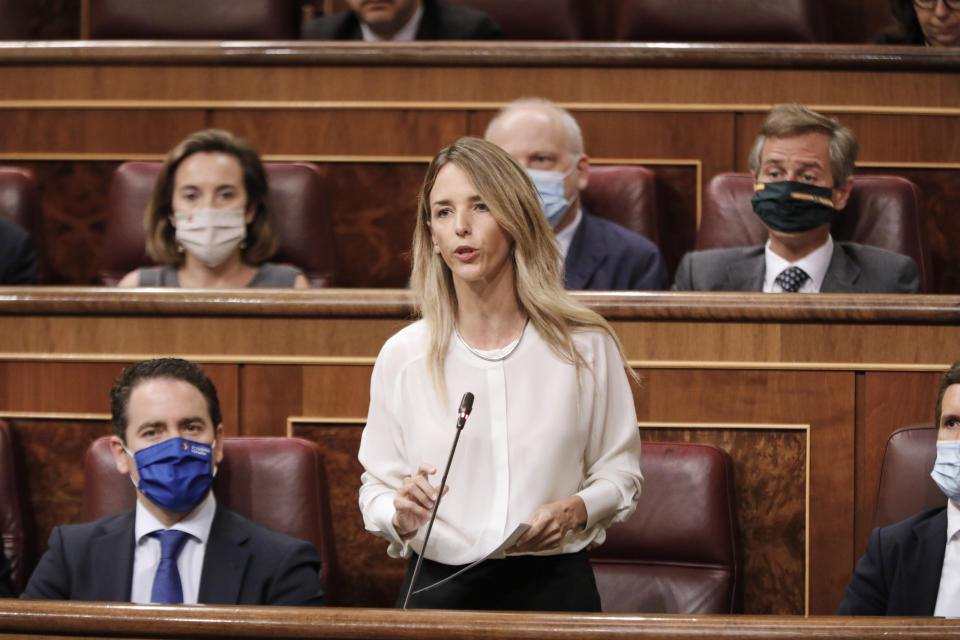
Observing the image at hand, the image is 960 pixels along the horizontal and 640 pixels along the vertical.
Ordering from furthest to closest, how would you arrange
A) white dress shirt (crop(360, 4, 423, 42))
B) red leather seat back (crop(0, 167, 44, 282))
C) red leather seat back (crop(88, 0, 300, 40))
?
red leather seat back (crop(88, 0, 300, 40)) < white dress shirt (crop(360, 4, 423, 42)) < red leather seat back (crop(0, 167, 44, 282))

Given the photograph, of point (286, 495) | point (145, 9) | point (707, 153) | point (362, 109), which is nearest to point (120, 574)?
point (286, 495)

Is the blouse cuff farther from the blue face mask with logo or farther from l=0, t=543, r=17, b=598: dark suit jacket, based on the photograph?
l=0, t=543, r=17, b=598: dark suit jacket

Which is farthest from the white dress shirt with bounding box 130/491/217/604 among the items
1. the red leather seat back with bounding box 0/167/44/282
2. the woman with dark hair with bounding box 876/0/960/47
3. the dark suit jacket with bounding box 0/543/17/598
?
the woman with dark hair with bounding box 876/0/960/47

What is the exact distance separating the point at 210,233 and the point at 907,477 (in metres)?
0.73

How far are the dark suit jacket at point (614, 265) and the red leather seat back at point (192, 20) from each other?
2.26 feet

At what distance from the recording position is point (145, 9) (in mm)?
1810

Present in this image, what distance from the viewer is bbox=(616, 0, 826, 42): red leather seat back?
5.65 feet

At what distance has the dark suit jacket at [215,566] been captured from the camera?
937mm

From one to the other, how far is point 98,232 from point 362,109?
353 mm

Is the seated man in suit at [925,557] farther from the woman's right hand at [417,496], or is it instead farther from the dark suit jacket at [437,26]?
the dark suit jacket at [437,26]

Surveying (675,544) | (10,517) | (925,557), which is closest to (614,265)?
(675,544)

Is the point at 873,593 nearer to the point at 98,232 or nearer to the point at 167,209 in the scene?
the point at 167,209

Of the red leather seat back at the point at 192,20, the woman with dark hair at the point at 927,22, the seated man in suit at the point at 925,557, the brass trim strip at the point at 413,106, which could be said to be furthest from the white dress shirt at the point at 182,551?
the woman with dark hair at the point at 927,22

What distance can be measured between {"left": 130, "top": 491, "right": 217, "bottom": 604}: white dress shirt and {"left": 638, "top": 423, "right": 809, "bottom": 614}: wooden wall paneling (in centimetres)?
41
